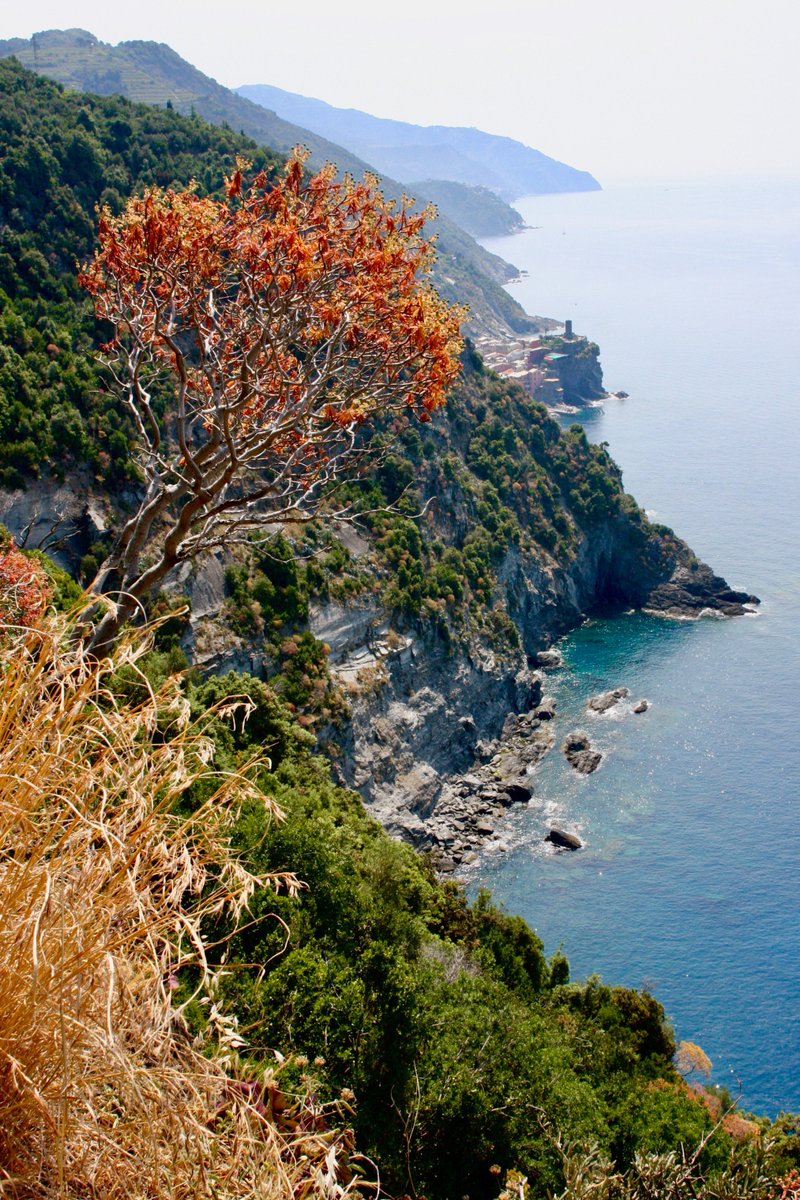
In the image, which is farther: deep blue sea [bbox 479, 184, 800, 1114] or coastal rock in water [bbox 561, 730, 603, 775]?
coastal rock in water [bbox 561, 730, 603, 775]

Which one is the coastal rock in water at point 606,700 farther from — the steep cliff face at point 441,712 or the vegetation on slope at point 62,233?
the vegetation on slope at point 62,233

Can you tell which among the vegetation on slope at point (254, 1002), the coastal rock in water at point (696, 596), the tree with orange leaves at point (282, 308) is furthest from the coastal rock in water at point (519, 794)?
the tree with orange leaves at point (282, 308)

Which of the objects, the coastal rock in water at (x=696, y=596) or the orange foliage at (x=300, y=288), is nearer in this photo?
the orange foliage at (x=300, y=288)

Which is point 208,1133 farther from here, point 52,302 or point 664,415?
point 664,415

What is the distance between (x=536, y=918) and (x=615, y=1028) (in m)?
17.6

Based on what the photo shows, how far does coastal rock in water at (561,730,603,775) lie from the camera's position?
182ft

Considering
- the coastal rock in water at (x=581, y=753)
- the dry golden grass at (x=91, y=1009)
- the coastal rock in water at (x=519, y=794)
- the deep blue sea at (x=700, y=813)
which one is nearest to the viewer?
the dry golden grass at (x=91, y=1009)

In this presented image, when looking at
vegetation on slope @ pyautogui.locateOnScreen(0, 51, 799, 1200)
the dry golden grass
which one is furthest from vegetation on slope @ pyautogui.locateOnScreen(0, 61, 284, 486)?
the dry golden grass

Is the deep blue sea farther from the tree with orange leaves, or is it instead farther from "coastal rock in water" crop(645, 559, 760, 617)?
the tree with orange leaves

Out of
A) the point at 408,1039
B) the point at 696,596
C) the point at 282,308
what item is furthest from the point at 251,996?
the point at 696,596

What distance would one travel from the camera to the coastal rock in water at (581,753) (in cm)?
5562

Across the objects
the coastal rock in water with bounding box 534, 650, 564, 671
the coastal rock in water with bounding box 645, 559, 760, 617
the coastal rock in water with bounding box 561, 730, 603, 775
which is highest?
the coastal rock in water with bounding box 645, 559, 760, 617

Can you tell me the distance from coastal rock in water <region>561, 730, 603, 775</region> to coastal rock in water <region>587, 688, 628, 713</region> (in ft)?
13.0

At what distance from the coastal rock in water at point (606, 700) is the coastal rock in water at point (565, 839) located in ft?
48.2
